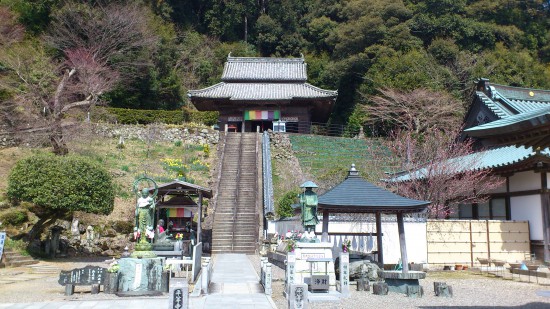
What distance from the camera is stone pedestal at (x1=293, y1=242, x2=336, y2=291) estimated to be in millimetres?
11453

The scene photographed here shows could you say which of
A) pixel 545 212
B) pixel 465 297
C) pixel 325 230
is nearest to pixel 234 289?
pixel 325 230

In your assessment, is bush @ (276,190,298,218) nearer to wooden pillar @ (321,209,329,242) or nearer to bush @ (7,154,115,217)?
bush @ (7,154,115,217)

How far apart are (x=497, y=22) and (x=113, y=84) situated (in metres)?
38.0

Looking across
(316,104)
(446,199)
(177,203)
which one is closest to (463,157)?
(446,199)

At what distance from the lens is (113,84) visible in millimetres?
36250

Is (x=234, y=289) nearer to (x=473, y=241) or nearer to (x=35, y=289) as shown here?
(x=35, y=289)

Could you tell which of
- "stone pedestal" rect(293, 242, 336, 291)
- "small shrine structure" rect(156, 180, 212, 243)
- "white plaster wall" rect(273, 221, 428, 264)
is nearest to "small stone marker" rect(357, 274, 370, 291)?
"stone pedestal" rect(293, 242, 336, 291)

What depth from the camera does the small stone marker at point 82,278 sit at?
10.7m

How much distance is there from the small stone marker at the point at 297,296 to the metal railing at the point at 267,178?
43.4 ft

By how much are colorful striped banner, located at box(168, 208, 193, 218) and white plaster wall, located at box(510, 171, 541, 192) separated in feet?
41.2

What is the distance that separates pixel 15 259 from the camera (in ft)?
50.4

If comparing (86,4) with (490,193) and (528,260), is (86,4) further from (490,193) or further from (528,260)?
(528,260)

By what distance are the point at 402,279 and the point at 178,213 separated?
11.4 meters

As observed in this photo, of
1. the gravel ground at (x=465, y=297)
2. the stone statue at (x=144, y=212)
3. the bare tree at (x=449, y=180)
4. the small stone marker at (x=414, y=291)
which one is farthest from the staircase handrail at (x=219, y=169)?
the small stone marker at (x=414, y=291)
